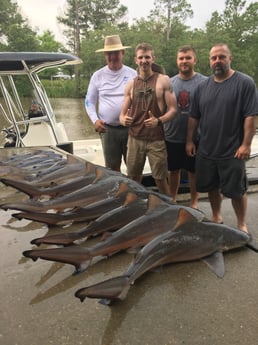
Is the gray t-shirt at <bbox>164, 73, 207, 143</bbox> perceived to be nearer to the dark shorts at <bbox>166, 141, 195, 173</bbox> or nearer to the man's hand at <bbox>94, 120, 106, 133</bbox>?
the dark shorts at <bbox>166, 141, 195, 173</bbox>

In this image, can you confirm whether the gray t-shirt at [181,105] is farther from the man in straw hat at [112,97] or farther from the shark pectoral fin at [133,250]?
the shark pectoral fin at [133,250]

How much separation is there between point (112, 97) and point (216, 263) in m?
3.05

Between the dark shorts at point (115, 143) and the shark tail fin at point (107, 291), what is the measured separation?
2.98 meters

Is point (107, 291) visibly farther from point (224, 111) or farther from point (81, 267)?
point (224, 111)

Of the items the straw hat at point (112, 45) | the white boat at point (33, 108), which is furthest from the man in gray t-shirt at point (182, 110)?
the white boat at point (33, 108)

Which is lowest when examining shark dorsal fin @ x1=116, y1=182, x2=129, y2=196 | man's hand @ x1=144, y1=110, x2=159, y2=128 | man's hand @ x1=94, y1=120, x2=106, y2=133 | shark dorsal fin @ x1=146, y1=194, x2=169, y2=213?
shark dorsal fin @ x1=116, y1=182, x2=129, y2=196

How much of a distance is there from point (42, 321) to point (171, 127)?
2933 mm

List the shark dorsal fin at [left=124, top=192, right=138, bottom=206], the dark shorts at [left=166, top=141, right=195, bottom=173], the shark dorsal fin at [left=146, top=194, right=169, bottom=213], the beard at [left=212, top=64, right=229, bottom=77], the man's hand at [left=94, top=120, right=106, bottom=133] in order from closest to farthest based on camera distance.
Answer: the shark dorsal fin at [left=146, top=194, right=169, bottom=213], the shark dorsal fin at [left=124, top=192, right=138, bottom=206], the beard at [left=212, top=64, right=229, bottom=77], the dark shorts at [left=166, top=141, right=195, bottom=173], the man's hand at [left=94, top=120, right=106, bottom=133]

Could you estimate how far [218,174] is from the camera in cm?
389

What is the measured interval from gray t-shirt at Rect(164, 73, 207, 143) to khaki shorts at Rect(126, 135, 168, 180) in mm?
226


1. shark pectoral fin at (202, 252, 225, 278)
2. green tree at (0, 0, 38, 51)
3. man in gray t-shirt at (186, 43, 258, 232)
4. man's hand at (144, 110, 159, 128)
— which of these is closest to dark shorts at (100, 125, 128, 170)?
man's hand at (144, 110, 159, 128)

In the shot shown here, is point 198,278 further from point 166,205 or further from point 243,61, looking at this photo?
point 243,61

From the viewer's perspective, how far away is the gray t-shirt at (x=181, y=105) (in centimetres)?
442

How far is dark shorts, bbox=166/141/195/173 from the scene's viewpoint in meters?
4.61
